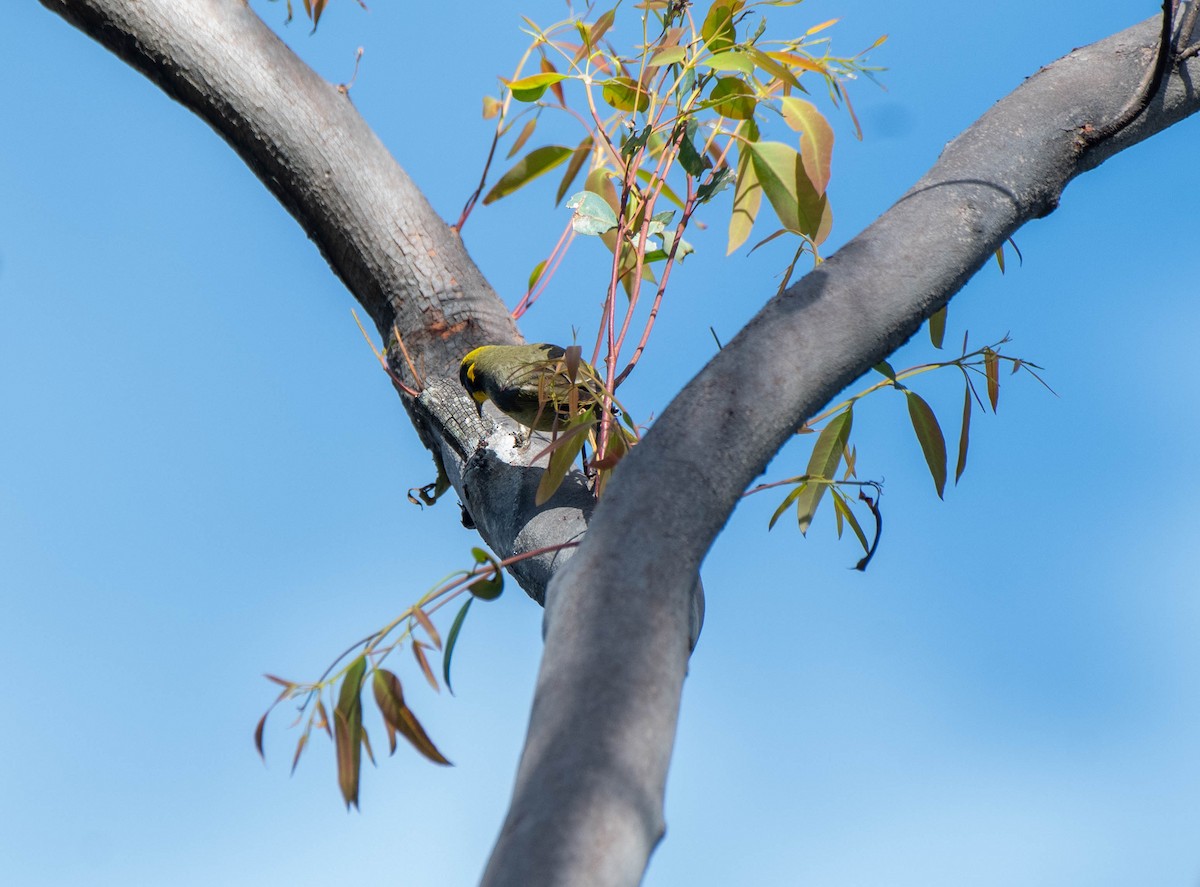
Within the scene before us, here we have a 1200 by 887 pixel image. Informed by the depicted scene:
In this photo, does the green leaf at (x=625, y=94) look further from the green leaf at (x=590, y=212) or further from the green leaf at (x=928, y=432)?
the green leaf at (x=928, y=432)

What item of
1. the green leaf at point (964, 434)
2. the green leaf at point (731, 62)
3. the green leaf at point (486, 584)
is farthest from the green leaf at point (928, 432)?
the green leaf at point (486, 584)

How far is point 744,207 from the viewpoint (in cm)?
120

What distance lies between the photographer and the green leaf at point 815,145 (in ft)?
3.02

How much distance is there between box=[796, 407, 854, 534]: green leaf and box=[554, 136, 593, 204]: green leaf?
0.51 meters

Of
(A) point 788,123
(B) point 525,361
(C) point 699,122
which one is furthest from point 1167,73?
(B) point 525,361

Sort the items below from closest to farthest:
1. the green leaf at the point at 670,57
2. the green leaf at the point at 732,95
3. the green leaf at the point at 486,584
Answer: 1. the green leaf at the point at 486,584
2. the green leaf at the point at 670,57
3. the green leaf at the point at 732,95

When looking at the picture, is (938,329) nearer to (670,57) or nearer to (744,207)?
(744,207)

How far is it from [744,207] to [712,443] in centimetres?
58

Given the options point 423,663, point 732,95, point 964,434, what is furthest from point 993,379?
point 423,663

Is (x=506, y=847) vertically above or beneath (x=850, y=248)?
beneath

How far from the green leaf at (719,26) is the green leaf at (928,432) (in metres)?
0.42

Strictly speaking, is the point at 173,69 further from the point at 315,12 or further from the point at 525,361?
the point at 525,361

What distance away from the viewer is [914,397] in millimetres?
1097

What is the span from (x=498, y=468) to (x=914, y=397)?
0.46 meters
